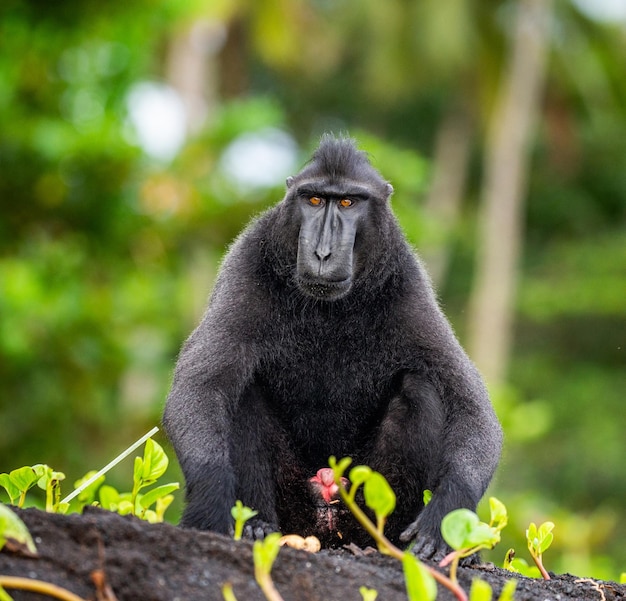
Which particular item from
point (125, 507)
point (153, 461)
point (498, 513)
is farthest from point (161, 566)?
point (498, 513)

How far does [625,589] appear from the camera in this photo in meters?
4.76

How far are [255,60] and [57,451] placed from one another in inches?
1167

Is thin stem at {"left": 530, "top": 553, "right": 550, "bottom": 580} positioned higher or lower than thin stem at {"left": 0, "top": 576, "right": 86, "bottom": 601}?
higher

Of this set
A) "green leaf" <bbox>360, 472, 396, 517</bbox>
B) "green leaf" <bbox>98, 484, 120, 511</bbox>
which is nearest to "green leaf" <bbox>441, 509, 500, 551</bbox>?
"green leaf" <bbox>360, 472, 396, 517</bbox>

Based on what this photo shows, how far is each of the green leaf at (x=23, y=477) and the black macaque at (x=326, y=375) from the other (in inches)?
42.8

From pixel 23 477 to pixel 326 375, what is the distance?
2.14 metres

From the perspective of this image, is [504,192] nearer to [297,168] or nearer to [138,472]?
[297,168]

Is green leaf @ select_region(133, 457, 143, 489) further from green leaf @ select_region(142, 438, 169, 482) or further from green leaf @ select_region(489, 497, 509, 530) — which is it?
green leaf @ select_region(489, 497, 509, 530)

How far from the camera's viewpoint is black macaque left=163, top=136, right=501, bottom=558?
18.0 ft

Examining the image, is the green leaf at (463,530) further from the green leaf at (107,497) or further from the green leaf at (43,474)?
the green leaf at (107,497)

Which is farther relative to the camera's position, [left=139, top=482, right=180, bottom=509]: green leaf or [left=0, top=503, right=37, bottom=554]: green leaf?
[left=139, top=482, right=180, bottom=509]: green leaf

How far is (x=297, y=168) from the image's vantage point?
7516mm

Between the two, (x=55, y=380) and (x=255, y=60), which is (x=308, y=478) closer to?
(x=55, y=380)

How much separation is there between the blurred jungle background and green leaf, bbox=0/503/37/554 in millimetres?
4624
